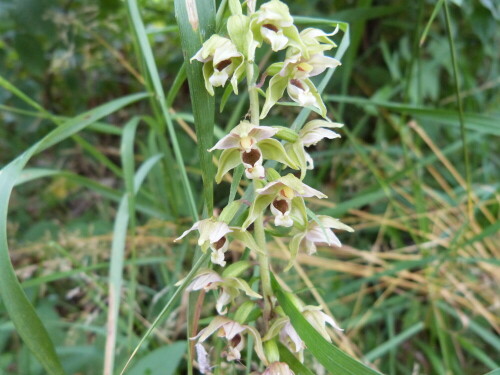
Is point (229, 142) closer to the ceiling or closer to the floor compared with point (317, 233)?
closer to the ceiling

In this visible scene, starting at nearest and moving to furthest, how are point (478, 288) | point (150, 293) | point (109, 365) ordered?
point (109, 365) < point (478, 288) < point (150, 293)

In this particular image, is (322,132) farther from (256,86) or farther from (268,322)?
(268,322)

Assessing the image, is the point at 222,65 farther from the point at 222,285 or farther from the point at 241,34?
the point at 222,285

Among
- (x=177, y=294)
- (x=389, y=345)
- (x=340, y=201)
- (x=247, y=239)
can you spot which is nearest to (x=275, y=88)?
(x=247, y=239)

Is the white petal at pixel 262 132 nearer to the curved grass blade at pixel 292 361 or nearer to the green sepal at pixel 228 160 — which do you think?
the green sepal at pixel 228 160

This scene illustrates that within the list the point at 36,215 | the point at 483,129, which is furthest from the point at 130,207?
the point at 36,215

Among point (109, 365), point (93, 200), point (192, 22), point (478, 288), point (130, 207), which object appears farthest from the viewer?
point (93, 200)

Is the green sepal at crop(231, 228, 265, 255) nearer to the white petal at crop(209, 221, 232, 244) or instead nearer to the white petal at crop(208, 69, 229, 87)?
the white petal at crop(209, 221, 232, 244)

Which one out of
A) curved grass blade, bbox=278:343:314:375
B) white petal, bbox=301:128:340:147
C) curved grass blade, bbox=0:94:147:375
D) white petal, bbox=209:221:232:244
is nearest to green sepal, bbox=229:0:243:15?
white petal, bbox=301:128:340:147
